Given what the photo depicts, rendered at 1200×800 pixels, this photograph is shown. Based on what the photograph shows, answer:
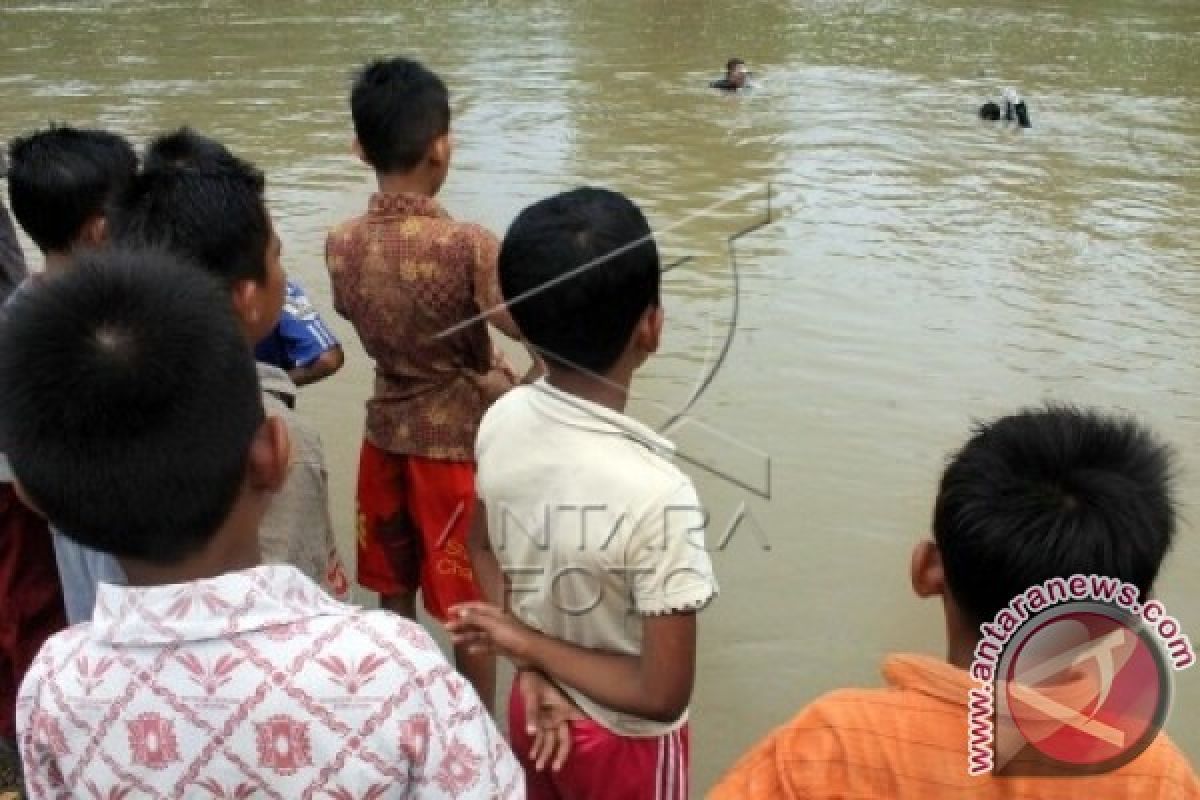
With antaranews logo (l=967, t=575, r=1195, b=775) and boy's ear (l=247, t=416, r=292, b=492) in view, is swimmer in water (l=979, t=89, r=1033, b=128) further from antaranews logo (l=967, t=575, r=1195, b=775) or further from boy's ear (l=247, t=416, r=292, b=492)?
boy's ear (l=247, t=416, r=292, b=492)

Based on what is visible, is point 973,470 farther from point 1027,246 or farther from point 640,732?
point 1027,246

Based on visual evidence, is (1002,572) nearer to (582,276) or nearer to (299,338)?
(582,276)

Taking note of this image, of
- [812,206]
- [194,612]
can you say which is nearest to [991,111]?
[812,206]

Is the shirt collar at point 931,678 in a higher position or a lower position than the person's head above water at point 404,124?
lower

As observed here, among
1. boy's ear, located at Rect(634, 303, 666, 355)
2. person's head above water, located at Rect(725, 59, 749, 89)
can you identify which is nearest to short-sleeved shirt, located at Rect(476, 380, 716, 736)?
boy's ear, located at Rect(634, 303, 666, 355)

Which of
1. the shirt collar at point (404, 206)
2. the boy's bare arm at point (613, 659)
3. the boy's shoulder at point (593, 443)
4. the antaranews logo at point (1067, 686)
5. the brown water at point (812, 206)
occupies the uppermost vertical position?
the shirt collar at point (404, 206)

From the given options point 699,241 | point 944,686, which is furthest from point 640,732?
point 699,241

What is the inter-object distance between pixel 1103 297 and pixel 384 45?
35.8ft

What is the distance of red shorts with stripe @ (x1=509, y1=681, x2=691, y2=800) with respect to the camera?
186 cm

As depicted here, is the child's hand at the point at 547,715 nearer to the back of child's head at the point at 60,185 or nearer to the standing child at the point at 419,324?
the standing child at the point at 419,324

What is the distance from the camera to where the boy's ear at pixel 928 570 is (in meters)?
1.41

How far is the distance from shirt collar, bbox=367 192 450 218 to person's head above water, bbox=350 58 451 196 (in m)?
0.08

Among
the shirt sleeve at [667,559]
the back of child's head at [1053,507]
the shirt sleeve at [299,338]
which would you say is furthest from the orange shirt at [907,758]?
the shirt sleeve at [299,338]

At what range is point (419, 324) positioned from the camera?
255cm
